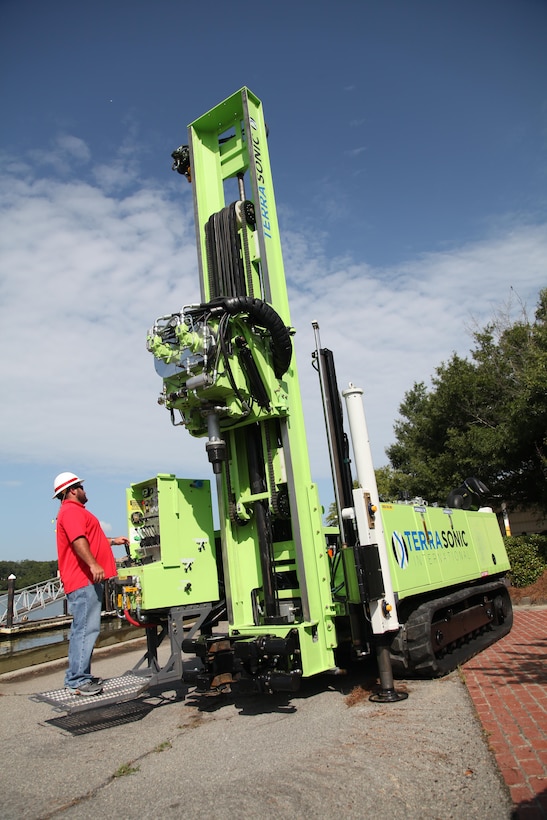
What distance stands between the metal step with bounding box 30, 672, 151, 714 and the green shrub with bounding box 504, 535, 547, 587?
9372 mm

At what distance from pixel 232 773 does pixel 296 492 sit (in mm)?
2577

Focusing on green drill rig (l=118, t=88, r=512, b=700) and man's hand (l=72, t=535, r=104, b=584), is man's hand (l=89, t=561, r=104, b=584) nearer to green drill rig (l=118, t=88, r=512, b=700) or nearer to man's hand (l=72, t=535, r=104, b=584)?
man's hand (l=72, t=535, r=104, b=584)

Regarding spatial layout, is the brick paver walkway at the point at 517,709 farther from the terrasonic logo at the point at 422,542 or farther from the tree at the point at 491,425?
the tree at the point at 491,425

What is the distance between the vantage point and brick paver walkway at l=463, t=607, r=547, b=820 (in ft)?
10.2

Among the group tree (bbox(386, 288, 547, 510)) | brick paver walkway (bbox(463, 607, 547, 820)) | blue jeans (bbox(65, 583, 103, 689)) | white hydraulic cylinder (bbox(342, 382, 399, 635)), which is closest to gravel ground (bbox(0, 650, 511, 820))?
brick paver walkway (bbox(463, 607, 547, 820))

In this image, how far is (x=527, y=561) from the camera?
40.6ft

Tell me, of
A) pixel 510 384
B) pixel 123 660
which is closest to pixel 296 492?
pixel 123 660

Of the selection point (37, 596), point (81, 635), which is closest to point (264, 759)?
point (81, 635)

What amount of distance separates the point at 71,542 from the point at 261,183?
14.7 feet

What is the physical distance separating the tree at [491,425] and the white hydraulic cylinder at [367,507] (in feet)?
33.9

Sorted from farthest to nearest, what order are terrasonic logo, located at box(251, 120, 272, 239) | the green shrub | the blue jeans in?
the green shrub → terrasonic logo, located at box(251, 120, 272, 239) → the blue jeans

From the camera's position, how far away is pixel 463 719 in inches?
173

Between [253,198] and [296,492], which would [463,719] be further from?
[253,198]

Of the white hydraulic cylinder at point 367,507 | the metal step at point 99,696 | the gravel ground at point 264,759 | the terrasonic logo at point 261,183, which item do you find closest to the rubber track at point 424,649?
the gravel ground at point 264,759
